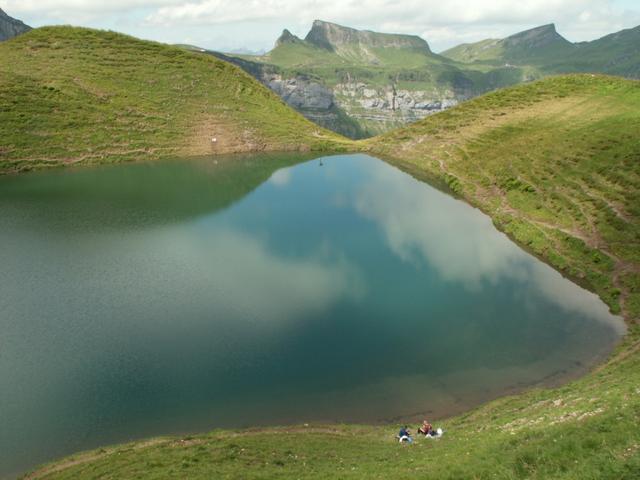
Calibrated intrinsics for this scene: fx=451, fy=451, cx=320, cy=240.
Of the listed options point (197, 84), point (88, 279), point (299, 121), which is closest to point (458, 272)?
point (88, 279)

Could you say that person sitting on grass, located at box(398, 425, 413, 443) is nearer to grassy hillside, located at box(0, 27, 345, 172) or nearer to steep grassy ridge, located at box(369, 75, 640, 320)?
steep grassy ridge, located at box(369, 75, 640, 320)

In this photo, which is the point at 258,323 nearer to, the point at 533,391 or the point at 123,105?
the point at 533,391

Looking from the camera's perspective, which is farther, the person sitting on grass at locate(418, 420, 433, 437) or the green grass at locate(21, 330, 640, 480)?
the person sitting on grass at locate(418, 420, 433, 437)

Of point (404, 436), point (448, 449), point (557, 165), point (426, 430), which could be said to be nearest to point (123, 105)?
point (557, 165)

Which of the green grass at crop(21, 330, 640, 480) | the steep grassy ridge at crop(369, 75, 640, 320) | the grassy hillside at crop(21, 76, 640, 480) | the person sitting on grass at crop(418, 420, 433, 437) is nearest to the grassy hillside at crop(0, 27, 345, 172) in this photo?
the steep grassy ridge at crop(369, 75, 640, 320)

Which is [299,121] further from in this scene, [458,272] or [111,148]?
[458,272]

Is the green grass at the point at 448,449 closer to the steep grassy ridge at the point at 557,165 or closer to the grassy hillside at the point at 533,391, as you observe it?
the grassy hillside at the point at 533,391

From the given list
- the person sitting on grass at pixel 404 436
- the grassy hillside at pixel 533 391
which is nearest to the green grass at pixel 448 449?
the grassy hillside at pixel 533 391
